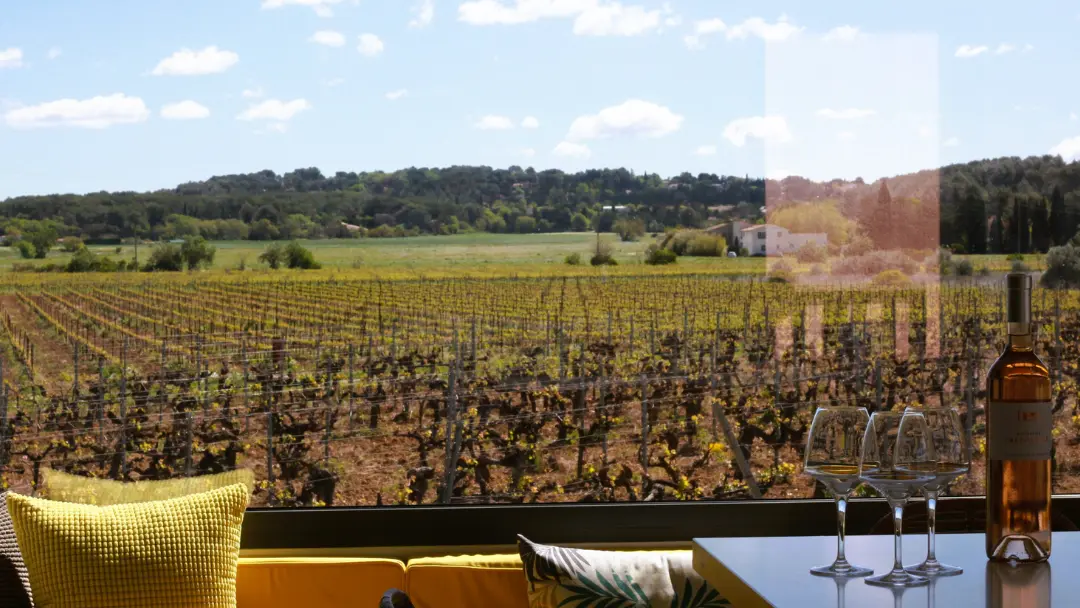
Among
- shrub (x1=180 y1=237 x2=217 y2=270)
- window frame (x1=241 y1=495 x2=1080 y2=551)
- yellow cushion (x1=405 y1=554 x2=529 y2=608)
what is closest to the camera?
yellow cushion (x1=405 y1=554 x2=529 y2=608)

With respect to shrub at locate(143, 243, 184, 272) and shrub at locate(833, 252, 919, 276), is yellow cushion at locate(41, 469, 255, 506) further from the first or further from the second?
shrub at locate(833, 252, 919, 276)

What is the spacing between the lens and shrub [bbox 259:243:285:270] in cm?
342

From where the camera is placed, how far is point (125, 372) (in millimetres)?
3307

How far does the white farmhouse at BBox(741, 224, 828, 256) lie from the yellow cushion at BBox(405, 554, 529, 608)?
1206mm

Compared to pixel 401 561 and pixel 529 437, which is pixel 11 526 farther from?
pixel 529 437

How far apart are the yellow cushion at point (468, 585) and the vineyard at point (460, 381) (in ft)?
1.64

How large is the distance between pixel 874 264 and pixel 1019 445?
76.6 inches

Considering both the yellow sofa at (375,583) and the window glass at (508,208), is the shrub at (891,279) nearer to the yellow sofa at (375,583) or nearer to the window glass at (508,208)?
the window glass at (508,208)

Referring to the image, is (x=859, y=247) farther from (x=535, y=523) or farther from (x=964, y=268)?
(x=535, y=523)

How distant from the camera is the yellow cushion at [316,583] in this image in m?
2.85

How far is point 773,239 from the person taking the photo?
3.43 metres

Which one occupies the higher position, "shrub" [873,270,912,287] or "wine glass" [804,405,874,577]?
"shrub" [873,270,912,287]

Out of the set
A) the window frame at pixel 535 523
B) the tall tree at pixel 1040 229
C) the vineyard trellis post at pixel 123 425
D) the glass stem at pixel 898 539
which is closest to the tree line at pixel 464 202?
the tall tree at pixel 1040 229

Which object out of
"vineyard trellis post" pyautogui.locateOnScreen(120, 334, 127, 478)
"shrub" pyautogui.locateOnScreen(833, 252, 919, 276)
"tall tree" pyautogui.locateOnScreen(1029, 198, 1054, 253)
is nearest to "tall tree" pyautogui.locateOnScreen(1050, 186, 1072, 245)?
"tall tree" pyautogui.locateOnScreen(1029, 198, 1054, 253)
